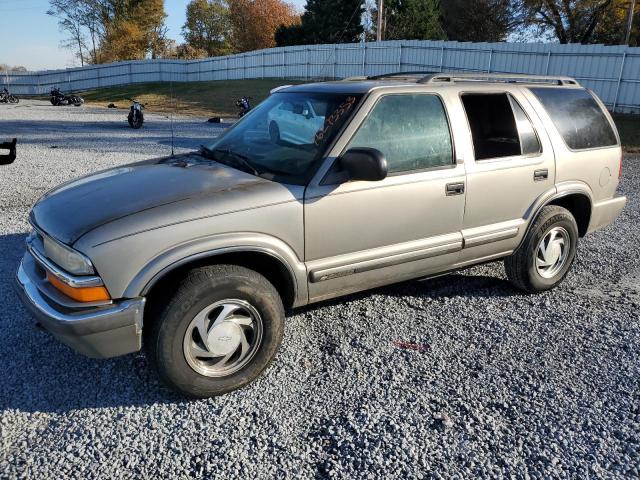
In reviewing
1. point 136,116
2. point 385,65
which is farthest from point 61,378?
point 385,65

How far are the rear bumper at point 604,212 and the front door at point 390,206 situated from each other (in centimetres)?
173

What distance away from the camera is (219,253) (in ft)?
9.67

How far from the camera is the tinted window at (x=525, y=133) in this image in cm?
426

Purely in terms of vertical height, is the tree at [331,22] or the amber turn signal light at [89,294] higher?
the tree at [331,22]

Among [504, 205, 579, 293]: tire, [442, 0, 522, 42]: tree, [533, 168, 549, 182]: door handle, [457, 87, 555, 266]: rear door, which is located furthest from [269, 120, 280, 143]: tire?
[442, 0, 522, 42]: tree

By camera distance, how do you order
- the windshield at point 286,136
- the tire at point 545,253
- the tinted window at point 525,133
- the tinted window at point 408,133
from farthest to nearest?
the tire at point 545,253 → the tinted window at point 525,133 → the tinted window at point 408,133 → the windshield at point 286,136

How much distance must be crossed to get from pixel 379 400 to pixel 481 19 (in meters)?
36.7

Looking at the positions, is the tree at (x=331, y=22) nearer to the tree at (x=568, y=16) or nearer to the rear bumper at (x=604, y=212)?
the tree at (x=568, y=16)

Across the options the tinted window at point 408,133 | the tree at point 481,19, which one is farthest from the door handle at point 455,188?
the tree at point 481,19

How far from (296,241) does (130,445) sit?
1448 millimetres

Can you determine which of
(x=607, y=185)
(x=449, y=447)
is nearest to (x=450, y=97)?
(x=607, y=185)

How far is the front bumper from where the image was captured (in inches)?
106

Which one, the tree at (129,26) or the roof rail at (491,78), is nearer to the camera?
the roof rail at (491,78)

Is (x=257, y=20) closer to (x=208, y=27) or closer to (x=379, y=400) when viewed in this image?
(x=208, y=27)
